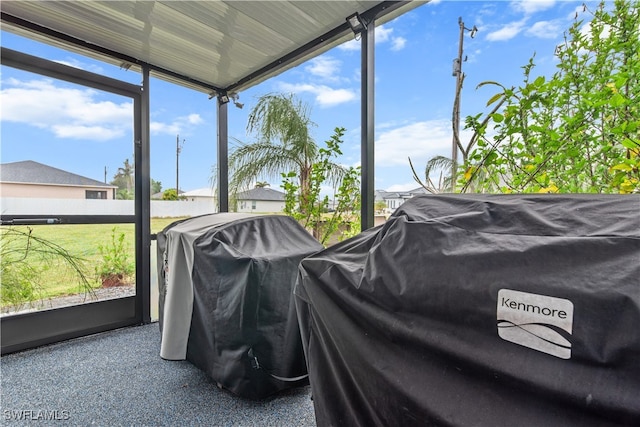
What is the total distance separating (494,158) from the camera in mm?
1515

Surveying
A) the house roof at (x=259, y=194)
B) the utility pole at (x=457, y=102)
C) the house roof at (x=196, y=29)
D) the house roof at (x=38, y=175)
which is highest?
the house roof at (x=196, y=29)

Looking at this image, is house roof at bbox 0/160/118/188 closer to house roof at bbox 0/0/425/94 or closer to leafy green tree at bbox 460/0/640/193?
house roof at bbox 0/0/425/94

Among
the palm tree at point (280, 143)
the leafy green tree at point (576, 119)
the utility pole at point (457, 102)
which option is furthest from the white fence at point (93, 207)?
the leafy green tree at point (576, 119)

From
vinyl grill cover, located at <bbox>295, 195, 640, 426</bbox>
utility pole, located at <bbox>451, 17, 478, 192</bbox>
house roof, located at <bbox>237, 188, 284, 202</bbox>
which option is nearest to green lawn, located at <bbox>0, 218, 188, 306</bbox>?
house roof, located at <bbox>237, 188, 284, 202</bbox>

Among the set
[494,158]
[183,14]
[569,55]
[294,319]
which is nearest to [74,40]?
[183,14]

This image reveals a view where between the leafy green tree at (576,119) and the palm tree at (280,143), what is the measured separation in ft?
6.07

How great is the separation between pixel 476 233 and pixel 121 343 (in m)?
3.15

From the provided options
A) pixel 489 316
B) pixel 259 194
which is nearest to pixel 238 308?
pixel 489 316

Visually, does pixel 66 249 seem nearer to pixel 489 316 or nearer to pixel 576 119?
pixel 489 316

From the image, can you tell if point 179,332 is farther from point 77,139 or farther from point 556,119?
point 556,119

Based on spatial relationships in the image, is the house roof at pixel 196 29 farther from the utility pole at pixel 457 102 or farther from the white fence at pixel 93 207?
the white fence at pixel 93 207

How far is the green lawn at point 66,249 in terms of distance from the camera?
8.56ft

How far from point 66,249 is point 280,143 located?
90.2 inches

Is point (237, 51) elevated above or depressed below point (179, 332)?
above
